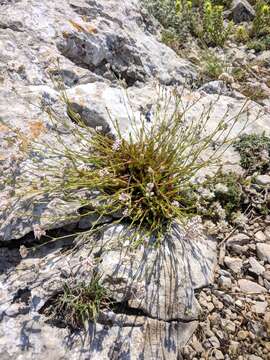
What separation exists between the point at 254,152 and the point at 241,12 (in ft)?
20.3

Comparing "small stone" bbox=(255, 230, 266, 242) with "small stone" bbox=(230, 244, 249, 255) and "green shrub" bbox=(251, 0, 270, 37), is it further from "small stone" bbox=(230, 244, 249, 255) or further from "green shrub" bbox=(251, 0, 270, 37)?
"green shrub" bbox=(251, 0, 270, 37)

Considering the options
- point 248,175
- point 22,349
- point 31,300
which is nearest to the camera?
point 22,349

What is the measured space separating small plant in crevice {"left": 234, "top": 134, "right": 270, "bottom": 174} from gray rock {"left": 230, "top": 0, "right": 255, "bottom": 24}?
→ 228 inches

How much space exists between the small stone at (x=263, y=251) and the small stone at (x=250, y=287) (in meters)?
0.29

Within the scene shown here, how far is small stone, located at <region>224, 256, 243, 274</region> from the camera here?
Answer: 302 cm

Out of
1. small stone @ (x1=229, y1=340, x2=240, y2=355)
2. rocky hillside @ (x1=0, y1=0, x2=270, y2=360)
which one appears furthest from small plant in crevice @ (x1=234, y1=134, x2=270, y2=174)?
small stone @ (x1=229, y1=340, x2=240, y2=355)

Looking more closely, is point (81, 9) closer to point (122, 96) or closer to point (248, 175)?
point (122, 96)

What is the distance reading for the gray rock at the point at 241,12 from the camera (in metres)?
8.35

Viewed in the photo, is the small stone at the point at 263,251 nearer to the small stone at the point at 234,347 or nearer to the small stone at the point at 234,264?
the small stone at the point at 234,264

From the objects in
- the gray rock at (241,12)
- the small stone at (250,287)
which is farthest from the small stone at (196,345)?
the gray rock at (241,12)

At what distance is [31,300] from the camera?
7.92 feet

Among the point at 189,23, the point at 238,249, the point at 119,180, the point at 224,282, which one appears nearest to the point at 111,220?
the point at 119,180

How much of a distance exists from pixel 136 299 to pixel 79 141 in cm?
160

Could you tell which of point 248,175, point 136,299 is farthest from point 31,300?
point 248,175
